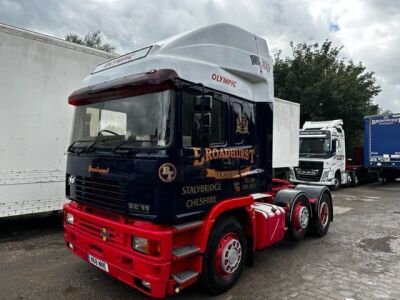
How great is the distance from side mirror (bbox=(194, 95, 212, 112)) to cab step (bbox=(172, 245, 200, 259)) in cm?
149

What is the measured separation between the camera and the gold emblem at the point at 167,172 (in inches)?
139

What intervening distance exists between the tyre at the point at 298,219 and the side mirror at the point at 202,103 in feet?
10.0

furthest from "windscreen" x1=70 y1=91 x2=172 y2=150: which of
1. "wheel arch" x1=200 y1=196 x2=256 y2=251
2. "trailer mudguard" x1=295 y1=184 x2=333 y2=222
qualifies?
"trailer mudguard" x1=295 y1=184 x2=333 y2=222

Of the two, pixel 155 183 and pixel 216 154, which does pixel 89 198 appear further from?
pixel 216 154

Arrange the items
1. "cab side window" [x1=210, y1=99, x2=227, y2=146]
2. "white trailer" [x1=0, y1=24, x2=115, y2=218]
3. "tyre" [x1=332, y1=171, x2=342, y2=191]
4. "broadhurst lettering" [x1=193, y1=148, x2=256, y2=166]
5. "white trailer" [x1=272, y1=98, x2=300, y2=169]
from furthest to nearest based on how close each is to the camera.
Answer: "tyre" [x1=332, y1=171, x2=342, y2=191]
"white trailer" [x1=272, y1=98, x2=300, y2=169]
"white trailer" [x1=0, y1=24, x2=115, y2=218]
"cab side window" [x1=210, y1=99, x2=227, y2=146]
"broadhurst lettering" [x1=193, y1=148, x2=256, y2=166]

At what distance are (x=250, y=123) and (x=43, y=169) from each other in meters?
3.94

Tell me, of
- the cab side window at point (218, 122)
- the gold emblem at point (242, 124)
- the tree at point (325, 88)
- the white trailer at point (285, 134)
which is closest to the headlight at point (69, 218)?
the cab side window at point (218, 122)

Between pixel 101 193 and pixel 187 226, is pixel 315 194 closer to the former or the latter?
pixel 187 226

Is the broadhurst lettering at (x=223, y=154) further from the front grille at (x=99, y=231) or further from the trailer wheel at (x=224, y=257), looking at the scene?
the front grille at (x=99, y=231)

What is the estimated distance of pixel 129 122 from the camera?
3879mm

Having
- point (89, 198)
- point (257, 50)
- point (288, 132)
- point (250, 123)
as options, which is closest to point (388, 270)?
point (250, 123)

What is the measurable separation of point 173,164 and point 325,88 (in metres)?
21.1

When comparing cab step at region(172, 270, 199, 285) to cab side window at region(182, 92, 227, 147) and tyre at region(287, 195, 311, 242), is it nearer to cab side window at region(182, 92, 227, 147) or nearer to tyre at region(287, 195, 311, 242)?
cab side window at region(182, 92, 227, 147)

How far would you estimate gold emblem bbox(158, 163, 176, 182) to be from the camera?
3527 mm
